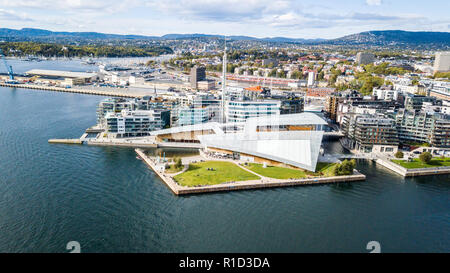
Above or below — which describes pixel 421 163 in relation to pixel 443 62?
below

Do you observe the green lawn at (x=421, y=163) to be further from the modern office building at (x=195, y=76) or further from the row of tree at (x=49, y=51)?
the row of tree at (x=49, y=51)

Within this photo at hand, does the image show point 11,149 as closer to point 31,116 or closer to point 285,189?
point 31,116

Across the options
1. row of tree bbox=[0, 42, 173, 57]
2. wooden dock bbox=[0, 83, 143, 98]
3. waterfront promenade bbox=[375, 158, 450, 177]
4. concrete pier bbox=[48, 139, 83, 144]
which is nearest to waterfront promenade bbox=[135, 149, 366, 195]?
waterfront promenade bbox=[375, 158, 450, 177]

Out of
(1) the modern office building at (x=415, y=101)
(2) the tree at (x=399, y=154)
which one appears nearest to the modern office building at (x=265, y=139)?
(2) the tree at (x=399, y=154)

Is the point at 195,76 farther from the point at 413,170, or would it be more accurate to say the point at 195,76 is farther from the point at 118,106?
the point at 413,170

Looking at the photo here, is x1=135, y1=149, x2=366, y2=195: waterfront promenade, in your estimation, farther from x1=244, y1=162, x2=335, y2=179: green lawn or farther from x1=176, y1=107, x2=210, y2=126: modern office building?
x1=176, y1=107, x2=210, y2=126: modern office building

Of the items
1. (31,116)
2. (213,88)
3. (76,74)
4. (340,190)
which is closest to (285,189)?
(340,190)

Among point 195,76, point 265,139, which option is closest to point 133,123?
point 265,139
